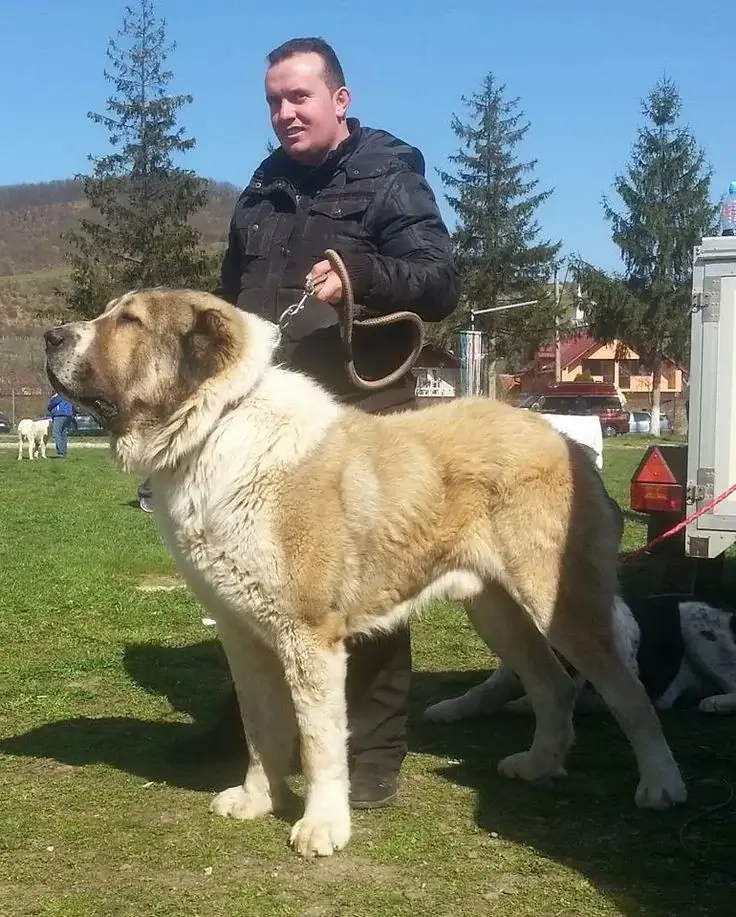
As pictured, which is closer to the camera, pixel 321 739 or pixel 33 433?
pixel 321 739

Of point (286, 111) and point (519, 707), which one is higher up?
point (286, 111)

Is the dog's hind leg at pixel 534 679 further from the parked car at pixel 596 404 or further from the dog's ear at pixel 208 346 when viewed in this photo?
the parked car at pixel 596 404

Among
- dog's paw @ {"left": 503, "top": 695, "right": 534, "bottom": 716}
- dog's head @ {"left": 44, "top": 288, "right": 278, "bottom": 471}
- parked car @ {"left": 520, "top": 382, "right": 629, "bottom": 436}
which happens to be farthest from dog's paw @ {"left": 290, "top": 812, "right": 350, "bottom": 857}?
parked car @ {"left": 520, "top": 382, "right": 629, "bottom": 436}

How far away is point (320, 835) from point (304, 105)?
259cm

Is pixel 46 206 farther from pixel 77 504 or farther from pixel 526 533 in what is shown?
pixel 526 533

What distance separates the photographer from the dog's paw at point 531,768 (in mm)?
4094

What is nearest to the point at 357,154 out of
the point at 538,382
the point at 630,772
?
the point at 630,772

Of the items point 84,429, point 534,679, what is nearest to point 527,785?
point 534,679

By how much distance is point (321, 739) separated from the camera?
3.42 m

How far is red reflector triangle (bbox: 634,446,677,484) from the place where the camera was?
21.8 ft

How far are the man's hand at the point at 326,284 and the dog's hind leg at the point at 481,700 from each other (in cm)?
211

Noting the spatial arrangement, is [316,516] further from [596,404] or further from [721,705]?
[596,404]

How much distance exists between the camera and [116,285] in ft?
136

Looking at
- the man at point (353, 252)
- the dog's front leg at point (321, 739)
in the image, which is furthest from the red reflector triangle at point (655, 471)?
the dog's front leg at point (321, 739)
